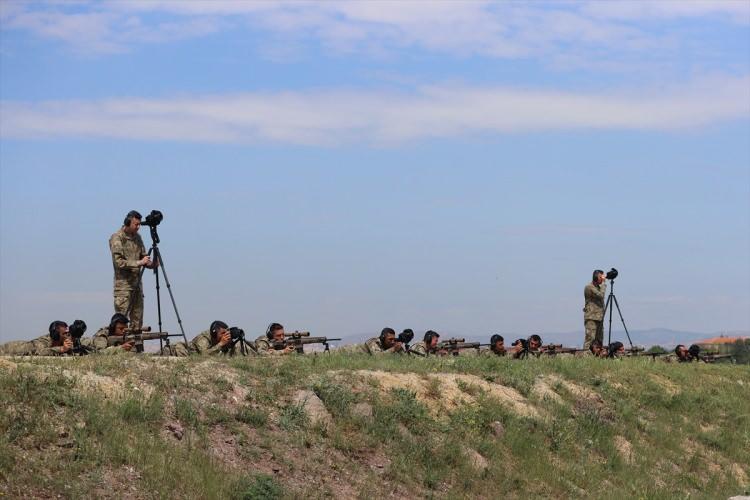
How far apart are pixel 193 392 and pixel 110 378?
1238 millimetres

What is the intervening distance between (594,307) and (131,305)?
14548 mm

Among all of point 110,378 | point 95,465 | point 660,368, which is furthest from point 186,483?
point 660,368

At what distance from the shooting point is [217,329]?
21469 mm

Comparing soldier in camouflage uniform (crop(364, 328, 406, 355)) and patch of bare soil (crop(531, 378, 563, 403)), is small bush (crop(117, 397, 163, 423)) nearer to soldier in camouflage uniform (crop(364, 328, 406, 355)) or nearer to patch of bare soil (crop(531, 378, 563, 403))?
patch of bare soil (crop(531, 378, 563, 403))

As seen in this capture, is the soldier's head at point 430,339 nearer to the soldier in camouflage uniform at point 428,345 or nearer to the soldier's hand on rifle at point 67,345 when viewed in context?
the soldier in camouflage uniform at point 428,345

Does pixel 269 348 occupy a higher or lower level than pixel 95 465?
higher

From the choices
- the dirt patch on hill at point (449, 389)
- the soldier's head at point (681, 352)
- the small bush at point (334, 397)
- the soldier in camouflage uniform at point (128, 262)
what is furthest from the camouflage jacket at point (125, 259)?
the soldier's head at point (681, 352)

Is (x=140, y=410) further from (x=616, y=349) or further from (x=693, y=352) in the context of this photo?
(x=693, y=352)

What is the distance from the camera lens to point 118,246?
21.5 meters

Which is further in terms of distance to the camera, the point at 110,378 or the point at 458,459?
the point at 458,459

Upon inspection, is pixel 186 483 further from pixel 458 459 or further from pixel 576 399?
pixel 576 399

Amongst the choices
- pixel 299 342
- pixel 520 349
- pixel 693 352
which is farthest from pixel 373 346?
pixel 693 352

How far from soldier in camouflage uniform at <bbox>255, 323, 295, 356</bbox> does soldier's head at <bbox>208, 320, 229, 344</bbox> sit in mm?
1393

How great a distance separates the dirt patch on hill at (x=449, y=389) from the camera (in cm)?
1952
